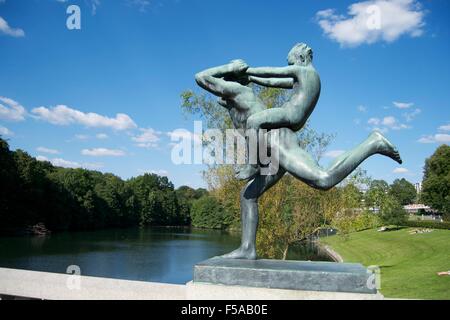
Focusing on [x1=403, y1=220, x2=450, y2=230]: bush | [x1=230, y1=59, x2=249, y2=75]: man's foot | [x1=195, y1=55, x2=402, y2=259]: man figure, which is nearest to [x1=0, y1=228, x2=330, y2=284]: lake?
[x1=403, y1=220, x2=450, y2=230]: bush

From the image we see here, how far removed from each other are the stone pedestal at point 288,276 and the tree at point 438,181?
44127 mm

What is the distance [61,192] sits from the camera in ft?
180

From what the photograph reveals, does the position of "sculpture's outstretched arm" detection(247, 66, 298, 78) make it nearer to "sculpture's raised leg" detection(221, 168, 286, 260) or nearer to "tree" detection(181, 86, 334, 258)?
"sculpture's raised leg" detection(221, 168, 286, 260)

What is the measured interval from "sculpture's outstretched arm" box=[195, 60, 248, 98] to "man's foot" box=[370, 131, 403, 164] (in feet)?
6.24

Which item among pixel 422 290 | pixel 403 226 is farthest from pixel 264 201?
pixel 403 226

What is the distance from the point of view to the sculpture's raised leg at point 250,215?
5.67 m

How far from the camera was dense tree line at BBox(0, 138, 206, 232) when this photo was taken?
151 ft

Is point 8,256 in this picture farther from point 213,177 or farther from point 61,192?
point 61,192

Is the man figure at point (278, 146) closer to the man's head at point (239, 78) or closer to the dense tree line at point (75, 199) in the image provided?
the man's head at point (239, 78)

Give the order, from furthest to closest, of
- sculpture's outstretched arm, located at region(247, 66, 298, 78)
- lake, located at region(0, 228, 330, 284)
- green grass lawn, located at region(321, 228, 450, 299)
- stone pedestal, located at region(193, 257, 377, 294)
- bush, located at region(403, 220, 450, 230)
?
1. bush, located at region(403, 220, 450, 230)
2. lake, located at region(0, 228, 330, 284)
3. green grass lawn, located at region(321, 228, 450, 299)
4. sculpture's outstretched arm, located at region(247, 66, 298, 78)
5. stone pedestal, located at region(193, 257, 377, 294)

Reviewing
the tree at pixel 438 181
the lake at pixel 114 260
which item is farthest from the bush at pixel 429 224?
the lake at pixel 114 260

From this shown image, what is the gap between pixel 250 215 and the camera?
225 inches
